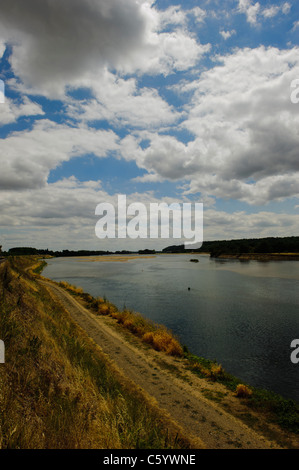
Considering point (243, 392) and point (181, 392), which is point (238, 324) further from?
point (181, 392)

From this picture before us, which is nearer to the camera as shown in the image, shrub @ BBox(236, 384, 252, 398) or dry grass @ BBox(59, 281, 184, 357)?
shrub @ BBox(236, 384, 252, 398)

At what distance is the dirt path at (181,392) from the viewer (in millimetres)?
8062

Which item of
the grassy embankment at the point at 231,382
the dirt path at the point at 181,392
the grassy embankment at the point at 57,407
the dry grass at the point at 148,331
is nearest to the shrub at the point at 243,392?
the grassy embankment at the point at 231,382

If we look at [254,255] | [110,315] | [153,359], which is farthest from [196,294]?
[254,255]

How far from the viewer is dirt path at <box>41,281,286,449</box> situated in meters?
8.06

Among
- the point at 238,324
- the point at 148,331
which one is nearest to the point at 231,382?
the point at 148,331

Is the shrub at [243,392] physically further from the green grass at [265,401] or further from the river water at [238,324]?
the river water at [238,324]

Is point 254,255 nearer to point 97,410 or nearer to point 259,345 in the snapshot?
point 259,345

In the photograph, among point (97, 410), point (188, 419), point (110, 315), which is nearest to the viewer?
point (97, 410)

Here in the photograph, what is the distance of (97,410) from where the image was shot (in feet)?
21.4

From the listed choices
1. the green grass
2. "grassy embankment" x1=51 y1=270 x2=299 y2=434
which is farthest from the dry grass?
the green grass

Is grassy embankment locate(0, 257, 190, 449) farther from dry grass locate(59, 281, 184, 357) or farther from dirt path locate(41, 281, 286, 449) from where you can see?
dry grass locate(59, 281, 184, 357)
